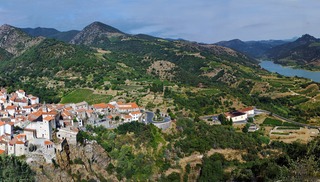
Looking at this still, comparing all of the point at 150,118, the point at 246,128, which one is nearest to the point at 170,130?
the point at 150,118

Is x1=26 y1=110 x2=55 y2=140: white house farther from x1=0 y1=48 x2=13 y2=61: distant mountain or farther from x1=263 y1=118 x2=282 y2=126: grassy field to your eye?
x1=0 y1=48 x2=13 y2=61: distant mountain

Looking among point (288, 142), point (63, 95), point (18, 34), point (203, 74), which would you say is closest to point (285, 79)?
point (203, 74)

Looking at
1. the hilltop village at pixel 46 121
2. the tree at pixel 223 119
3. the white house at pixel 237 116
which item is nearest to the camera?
the hilltop village at pixel 46 121

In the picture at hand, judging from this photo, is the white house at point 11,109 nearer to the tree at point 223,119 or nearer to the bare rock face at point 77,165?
the bare rock face at point 77,165

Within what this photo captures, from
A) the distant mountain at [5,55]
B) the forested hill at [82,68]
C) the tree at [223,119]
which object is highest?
the distant mountain at [5,55]

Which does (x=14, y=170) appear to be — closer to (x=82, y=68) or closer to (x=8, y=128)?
(x=8, y=128)

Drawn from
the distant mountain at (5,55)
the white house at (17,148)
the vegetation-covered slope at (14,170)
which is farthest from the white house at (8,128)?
the distant mountain at (5,55)

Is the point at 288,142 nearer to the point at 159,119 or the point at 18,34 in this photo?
the point at 159,119
